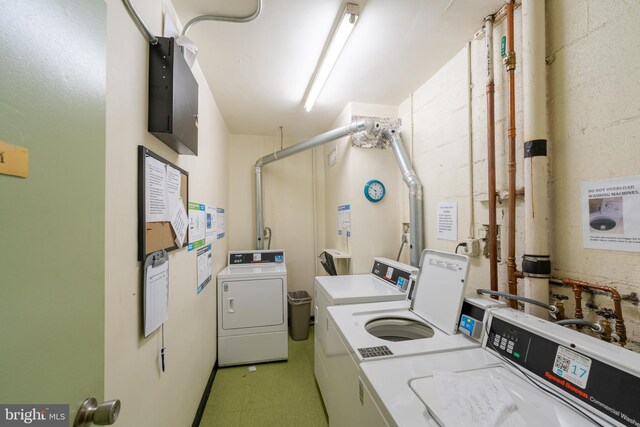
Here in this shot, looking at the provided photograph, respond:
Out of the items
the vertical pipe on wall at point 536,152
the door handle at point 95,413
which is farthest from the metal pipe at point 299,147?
the door handle at point 95,413

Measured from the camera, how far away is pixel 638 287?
0.90 m

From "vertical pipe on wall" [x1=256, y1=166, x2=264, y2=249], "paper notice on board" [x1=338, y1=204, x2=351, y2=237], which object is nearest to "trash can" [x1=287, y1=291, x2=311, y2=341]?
"vertical pipe on wall" [x1=256, y1=166, x2=264, y2=249]

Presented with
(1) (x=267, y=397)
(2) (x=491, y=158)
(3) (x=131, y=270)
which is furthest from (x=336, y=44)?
(1) (x=267, y=397)

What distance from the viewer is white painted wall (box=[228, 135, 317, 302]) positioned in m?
3.35

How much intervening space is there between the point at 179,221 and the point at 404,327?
150cm

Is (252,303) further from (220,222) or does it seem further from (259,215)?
(259,215)

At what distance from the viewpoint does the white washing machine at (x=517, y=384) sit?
679mm

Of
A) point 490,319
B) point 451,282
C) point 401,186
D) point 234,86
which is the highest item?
point 234,86

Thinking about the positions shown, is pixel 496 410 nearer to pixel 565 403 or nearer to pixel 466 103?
pixel 565 403

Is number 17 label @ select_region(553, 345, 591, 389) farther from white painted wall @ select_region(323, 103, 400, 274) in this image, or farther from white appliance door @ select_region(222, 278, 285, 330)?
white appliance door @ select_region(222, 278, 285, 330)

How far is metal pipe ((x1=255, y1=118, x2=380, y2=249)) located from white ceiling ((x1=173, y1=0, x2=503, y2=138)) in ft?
1.03

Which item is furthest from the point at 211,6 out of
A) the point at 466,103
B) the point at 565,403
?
the point at 565,403

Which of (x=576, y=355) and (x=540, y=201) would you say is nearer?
(x=576, y=355)

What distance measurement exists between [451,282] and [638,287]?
65 centimetres
